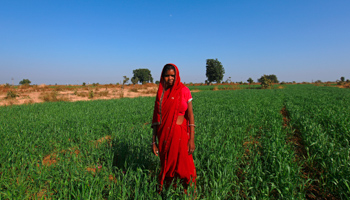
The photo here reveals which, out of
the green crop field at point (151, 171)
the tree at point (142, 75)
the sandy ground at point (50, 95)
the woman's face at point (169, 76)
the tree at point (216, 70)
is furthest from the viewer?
the tree at point (142, 75)

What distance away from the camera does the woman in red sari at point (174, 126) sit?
2.00 m

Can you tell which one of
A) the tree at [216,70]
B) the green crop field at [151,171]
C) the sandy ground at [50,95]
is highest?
the tree at [216,70]

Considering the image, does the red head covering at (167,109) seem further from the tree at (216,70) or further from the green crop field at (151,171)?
the tree at (216,70)

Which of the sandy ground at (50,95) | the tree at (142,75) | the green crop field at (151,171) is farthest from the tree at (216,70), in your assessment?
the green crop field at (151,171)

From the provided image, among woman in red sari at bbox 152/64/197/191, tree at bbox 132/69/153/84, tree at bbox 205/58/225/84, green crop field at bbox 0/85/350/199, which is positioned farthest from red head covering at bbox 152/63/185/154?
tree at bbox 132/69/153/84

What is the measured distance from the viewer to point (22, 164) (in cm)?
288

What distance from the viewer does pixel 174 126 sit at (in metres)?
2.01

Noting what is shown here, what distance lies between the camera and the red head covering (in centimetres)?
199

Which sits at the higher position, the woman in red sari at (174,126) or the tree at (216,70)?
the tree at (216,70)

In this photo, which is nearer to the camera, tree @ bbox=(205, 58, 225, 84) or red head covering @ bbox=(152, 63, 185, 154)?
red head covering @ bbox=(152, 63, 185, 154)

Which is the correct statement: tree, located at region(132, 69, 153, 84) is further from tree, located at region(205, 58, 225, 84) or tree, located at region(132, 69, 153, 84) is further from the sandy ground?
the sandy ground

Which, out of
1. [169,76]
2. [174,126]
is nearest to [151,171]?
[174,126]

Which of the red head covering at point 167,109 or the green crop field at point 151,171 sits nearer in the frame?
the red head covering at point 167,109

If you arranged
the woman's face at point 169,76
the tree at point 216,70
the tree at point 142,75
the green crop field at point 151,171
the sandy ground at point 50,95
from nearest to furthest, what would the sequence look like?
the woman's face at point 169,76 → the green crop field at point 151,171 → the sandy ground at point 50,95 → the tree at point 216,70 → the tree at point 142,75
